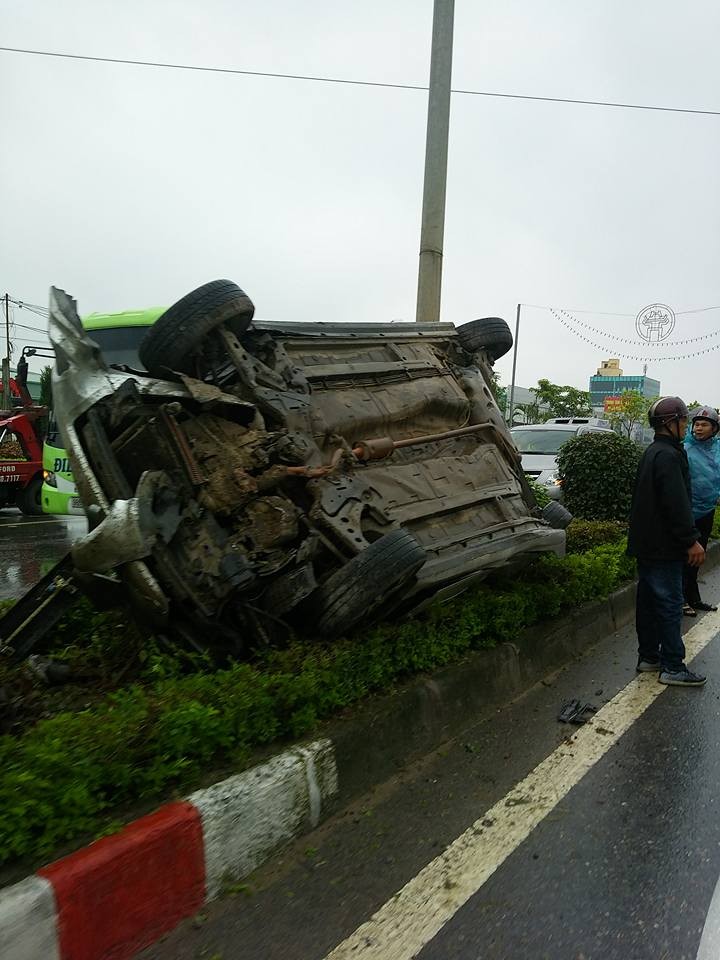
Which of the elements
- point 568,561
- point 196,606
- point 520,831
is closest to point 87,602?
point 196,606

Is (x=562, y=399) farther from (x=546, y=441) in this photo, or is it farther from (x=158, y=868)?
(x=158, y=868)

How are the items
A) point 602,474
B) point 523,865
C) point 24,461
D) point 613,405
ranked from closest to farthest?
point 523,865 → point 602,474 → point 24,461 → point 613,405

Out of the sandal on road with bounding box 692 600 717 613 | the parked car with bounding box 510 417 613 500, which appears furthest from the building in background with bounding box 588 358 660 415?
the sandal on road with bounding box 692 600 717 613

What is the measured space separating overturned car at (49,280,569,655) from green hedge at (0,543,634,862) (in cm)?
22

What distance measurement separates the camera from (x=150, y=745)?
98.3 inches

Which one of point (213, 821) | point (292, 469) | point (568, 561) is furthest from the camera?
point (568, 561)

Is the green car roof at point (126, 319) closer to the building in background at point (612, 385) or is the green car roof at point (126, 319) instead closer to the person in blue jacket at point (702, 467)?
the person in blue jacket at point (702, 467)

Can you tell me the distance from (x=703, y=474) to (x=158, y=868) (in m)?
5.54

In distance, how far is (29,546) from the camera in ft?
29.9

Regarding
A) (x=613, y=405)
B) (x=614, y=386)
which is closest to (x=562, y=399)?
(x=614, y=386)

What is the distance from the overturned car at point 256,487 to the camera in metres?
3.38

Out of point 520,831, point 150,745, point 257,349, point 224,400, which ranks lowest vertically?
point 520,831

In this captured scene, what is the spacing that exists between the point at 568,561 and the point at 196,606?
10.2ft

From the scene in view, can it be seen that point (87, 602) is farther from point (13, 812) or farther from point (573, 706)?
point (573, 706)
